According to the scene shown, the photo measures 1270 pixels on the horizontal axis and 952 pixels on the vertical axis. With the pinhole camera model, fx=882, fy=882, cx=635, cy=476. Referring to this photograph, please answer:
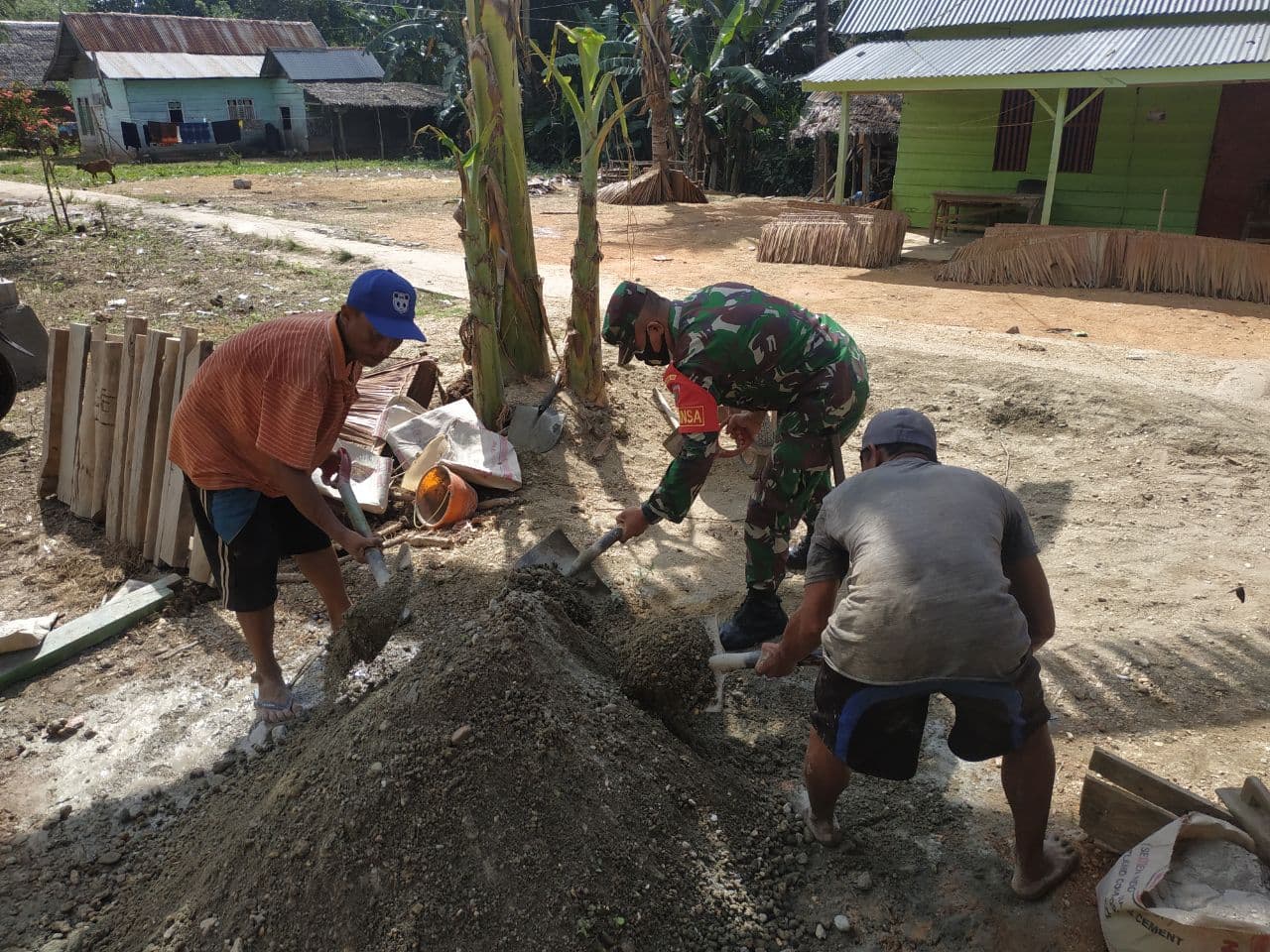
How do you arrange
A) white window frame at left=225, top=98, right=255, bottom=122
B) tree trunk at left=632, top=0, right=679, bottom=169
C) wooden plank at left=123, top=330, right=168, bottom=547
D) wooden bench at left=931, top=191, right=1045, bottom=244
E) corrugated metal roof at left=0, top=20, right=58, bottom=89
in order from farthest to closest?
1. corrugated metal roof at left=0, top=20, right=58, bottom=89
2. white window frame at left=225, top=98, right=255, bottom=122
3. tree trunk at left=632, top=0, right=679, bottom=169
4. wooden bench at left=931, top=191, right=1045, bottom=244
5. wooden plank at left=123, top=330, right=168, bottom=547

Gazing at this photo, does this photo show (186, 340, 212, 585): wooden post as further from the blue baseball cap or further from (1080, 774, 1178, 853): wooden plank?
(1080, 774, 1178, 853): wooden plank

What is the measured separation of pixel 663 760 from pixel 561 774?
1.23ft

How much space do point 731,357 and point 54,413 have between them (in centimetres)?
403

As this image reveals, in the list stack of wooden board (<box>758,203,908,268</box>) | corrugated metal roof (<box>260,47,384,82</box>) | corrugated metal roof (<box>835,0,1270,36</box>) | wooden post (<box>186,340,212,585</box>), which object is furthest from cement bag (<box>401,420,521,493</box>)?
corrugated metal roof (<box>260,47,384,82</box>)

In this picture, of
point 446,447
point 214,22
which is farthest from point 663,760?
point 214,22

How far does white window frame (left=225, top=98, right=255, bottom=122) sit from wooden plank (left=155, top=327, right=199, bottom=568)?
3166 cm

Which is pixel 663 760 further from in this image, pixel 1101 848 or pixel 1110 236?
pixel 1110 236

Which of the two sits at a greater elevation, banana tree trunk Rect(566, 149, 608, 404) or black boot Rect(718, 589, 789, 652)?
banana tree trunk Rect(566, 149, 608, 404)

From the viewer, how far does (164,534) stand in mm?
4328

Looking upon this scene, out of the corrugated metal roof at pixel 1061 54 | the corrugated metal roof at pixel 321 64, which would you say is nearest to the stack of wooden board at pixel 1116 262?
the corrugated metal roof at pixel 1061 54

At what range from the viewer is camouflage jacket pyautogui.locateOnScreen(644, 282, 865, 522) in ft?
10.7

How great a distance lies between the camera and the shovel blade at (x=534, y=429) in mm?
5312

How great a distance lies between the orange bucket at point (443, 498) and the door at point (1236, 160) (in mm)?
12396

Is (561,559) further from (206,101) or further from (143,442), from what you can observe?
(206,101)
